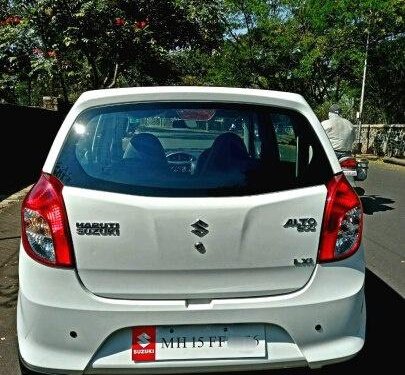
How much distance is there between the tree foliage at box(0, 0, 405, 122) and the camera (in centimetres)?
1420

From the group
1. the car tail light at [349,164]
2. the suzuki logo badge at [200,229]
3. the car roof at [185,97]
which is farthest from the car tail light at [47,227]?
the car tail light at [349,164]

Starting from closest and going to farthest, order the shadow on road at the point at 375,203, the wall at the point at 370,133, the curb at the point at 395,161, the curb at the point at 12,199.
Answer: the curb at the point at 12,199
the shadow on road at the point at 375,203
the curb at the point at 395,161
the wall at the point at 370,133

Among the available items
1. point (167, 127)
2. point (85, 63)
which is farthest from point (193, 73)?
point (167, 127)

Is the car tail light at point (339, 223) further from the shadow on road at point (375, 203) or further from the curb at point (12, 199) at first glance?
the shadow on road at point (375, 203)

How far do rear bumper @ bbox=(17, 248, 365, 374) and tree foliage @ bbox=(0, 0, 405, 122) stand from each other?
12.1 meters

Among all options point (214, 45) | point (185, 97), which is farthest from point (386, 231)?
point (214, 45)

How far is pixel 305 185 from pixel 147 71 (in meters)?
14.5

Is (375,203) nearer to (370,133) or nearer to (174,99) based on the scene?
(174,99)

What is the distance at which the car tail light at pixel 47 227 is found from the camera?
2.45 metres

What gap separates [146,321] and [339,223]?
1.01m

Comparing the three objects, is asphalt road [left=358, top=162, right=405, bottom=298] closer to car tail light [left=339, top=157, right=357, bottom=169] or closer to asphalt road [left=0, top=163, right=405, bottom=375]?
asphalt road [left=0, top=163, right=405, bottom=375]

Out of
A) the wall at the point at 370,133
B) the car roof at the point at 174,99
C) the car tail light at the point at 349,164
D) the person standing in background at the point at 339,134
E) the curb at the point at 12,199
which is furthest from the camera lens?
the wall at the point at 370,133

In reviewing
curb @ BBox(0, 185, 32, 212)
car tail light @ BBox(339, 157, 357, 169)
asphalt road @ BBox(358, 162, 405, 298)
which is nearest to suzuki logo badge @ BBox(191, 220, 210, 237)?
asphalt road @ BBox(358, 162, 405, 298)

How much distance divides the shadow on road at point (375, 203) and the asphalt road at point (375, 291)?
0.17 feet
